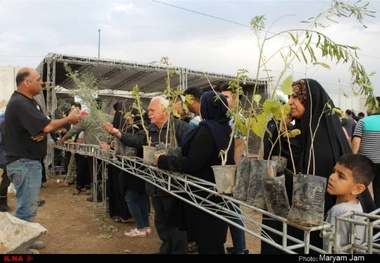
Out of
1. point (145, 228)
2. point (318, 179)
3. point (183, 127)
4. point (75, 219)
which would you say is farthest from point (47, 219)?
point (318, 179)

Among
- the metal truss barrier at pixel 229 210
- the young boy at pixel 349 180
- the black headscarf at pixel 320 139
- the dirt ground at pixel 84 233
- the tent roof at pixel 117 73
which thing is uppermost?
the tent roof at pixel 117 73

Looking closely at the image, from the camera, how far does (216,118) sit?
7.77 ft

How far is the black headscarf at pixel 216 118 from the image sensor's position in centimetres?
231

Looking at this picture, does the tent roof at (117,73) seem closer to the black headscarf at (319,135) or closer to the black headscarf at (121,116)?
the black headscarf at (121,116)

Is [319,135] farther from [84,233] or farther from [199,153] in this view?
[84,233]

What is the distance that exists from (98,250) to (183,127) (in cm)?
187

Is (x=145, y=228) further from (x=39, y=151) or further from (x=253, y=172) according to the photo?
(x=253, y=172)

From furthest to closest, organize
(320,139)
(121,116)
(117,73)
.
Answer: (117,73) < (121,116) < (320,139)

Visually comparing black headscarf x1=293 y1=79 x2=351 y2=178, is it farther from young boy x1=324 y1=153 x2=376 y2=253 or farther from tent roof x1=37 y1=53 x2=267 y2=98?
tent roof x1=37 y1=53 x2=267 y2=98

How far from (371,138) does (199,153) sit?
243cm

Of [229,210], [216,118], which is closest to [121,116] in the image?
[216,118]

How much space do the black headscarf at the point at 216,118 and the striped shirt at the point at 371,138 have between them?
85.3 inches

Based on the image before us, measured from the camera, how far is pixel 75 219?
4977 mm

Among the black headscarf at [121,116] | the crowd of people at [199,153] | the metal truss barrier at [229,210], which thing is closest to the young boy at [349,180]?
the crowd of people at [199,153]
